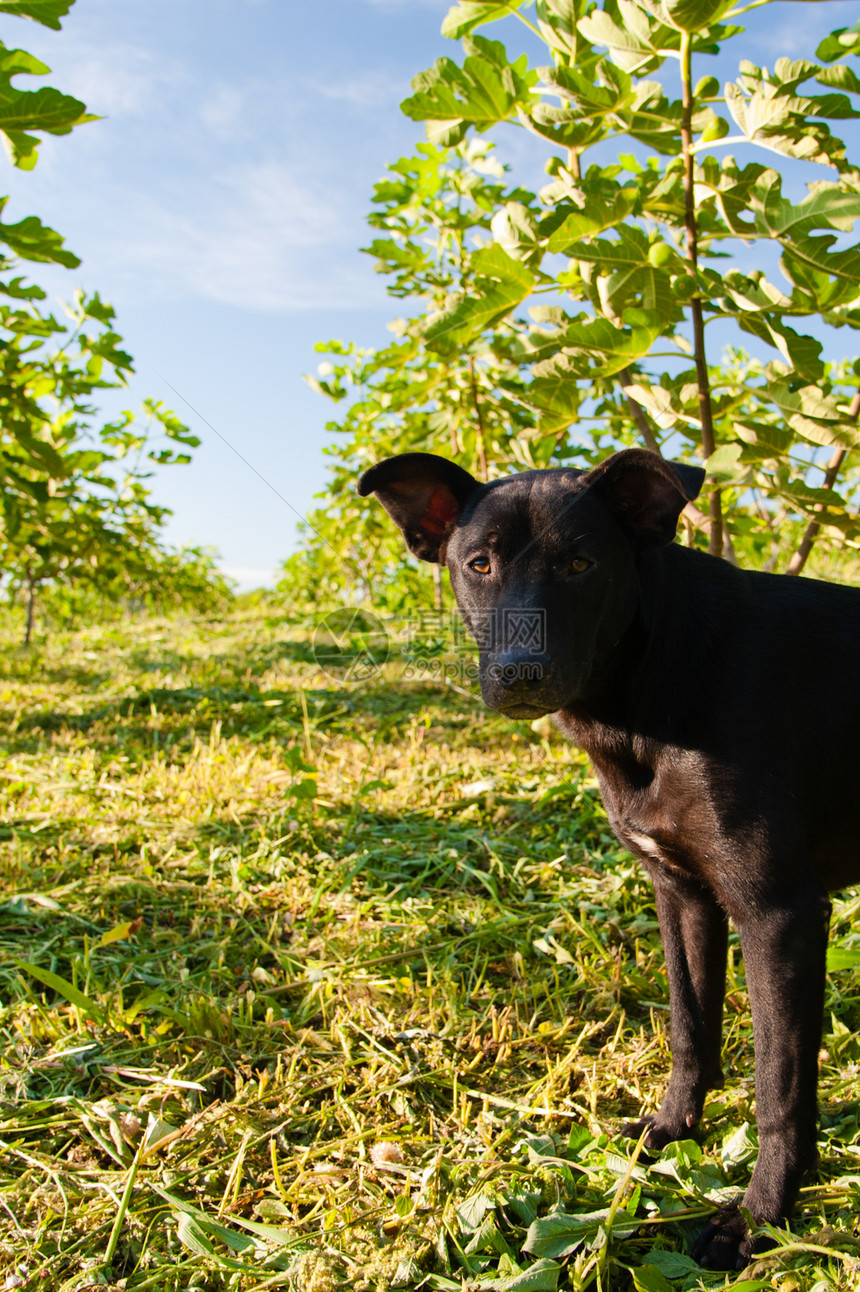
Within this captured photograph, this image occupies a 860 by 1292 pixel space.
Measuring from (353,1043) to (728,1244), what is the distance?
3.97ft

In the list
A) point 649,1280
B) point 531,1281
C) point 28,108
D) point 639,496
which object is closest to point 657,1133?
point 649,1280

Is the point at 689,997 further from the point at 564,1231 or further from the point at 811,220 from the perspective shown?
the point at 811,220

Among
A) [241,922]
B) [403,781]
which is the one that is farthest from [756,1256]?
[403,781]

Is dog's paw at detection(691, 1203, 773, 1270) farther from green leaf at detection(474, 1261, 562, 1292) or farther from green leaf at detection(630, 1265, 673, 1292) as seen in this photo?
green leaf at detection(474, 1261, 562, 1292)

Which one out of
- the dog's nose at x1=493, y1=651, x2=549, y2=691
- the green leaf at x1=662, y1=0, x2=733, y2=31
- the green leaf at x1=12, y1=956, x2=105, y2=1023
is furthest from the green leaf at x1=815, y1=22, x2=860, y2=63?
the green leaf at x1=12, y1=956, x2=105, y2=1023

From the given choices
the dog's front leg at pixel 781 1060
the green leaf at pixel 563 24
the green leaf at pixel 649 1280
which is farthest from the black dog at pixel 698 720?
the green leaf at pixel 563 24

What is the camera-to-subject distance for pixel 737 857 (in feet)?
6.56

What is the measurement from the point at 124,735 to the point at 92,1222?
12.5 ft

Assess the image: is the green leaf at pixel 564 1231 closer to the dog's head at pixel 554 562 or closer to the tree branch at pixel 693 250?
the dog's head at pixel 554 562

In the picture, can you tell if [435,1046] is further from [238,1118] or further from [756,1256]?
[756,1256]

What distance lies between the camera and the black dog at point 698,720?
1.96 metres

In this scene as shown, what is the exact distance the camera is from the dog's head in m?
2.15

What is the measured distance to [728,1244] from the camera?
1.94 meters

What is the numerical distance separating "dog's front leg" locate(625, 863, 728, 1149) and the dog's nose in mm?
747
